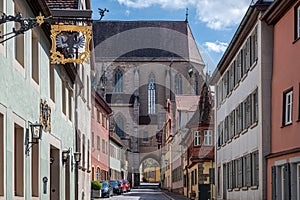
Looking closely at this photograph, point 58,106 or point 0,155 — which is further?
point 58,106

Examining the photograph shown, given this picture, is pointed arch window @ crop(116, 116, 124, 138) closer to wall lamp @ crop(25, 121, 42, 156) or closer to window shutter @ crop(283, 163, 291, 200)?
window shutter @ crop(283, 163, 291, 200)

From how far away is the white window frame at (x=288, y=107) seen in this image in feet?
66.0

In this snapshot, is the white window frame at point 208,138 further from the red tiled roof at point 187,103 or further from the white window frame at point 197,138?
the red tiled roof at point 187,103

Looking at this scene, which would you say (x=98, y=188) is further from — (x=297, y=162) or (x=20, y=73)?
(x=20, y=73)

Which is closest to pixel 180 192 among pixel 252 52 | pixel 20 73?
pixel 252 52

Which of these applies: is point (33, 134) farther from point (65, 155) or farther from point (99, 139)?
point (99, 139)

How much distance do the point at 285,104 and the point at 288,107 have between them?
341 mm

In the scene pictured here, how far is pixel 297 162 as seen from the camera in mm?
18953

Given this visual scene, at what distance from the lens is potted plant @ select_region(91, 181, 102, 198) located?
146ft

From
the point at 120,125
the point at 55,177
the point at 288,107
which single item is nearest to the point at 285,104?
the point at 288,107

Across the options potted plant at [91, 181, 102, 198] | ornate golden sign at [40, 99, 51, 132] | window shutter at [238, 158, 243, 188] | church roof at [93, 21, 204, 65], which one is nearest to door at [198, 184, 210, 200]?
potted plant at [91, 181, 102, 198]

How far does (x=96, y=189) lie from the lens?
45.0 m

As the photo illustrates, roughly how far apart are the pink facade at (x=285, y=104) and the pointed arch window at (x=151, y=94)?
249 ft

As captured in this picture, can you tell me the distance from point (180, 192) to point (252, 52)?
126 ft
